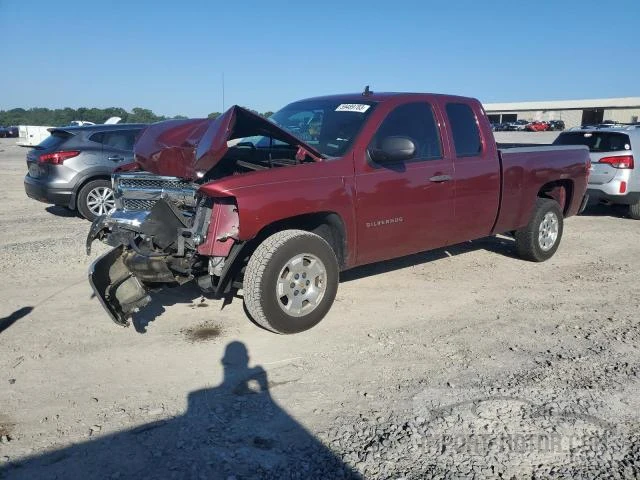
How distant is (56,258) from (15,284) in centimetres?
109

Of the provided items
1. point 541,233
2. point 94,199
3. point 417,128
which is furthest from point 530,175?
point 94,199

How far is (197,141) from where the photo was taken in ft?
16.1

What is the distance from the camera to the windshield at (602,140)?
31.4 feet

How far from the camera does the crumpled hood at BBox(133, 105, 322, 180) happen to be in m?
4.27

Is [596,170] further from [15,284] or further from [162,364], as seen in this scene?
[15,284]

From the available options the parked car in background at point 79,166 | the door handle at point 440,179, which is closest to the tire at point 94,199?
the parked car in background at point 79,166

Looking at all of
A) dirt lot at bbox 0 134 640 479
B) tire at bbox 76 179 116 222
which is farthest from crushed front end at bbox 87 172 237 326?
tire at bbox 76 179 116 222

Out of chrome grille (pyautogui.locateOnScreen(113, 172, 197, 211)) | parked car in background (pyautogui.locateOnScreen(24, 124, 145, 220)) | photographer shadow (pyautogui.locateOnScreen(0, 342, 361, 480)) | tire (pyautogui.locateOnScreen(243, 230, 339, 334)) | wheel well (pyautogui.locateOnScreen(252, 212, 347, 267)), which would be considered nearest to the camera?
photographer shadow (pyautogui.locateOnScreen(0, 342, 361, 480))

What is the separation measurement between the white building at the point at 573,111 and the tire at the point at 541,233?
6003cm

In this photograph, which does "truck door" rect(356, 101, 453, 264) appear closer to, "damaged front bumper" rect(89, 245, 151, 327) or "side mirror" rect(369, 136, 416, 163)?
"side mirror" rect(369, 136, 416, 163)

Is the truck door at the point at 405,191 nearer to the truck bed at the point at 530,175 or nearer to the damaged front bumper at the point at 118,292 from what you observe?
the truck bed at the point at 530,175

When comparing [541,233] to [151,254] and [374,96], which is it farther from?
[151,254]

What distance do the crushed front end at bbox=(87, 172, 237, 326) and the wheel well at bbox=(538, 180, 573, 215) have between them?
4613mm

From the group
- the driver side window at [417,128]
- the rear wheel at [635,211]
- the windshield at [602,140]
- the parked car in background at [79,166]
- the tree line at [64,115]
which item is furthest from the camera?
the tree line at [64,115]
